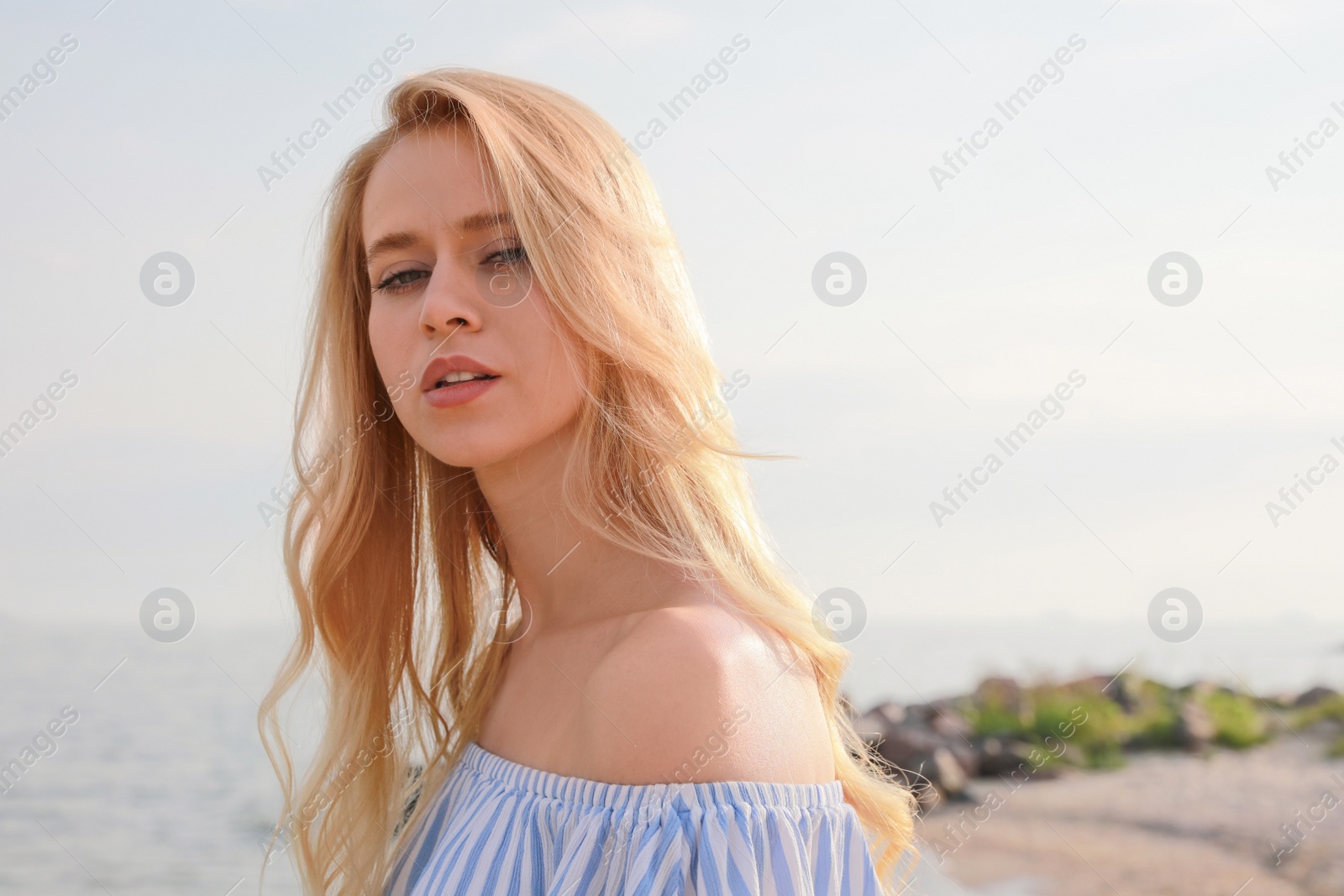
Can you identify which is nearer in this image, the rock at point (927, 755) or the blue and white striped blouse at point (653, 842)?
the blue and white striped blouse at point (653, 842)

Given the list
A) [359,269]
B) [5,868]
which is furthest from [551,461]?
[5,868]

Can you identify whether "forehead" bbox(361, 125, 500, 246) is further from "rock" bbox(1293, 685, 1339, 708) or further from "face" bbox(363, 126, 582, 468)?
"rock" bbox(1293, 685, 1339, 708)

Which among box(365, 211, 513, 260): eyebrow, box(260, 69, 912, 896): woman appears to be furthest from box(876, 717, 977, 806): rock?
box(365, 211, 513, 260): eyebrow

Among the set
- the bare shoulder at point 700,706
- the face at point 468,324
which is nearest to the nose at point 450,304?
the face at point 468,324

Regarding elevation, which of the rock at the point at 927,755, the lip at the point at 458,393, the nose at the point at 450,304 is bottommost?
the rock at the point at 927,755

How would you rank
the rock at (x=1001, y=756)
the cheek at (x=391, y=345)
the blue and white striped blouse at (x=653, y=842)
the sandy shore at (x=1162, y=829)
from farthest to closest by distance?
the rock at (x=1001, y=756)
the sandy shore at (x=1162, y=829)
the cheek at (x=391, y=345)
the blue and white striped blouse at (x=653, y=842)

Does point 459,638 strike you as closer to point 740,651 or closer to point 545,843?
point 545,843

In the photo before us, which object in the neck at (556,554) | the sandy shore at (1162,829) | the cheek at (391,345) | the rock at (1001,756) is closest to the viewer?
the neck at (556,554)

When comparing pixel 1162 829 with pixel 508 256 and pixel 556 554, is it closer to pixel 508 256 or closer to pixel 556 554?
pixel 556 554

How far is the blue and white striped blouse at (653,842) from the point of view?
108 cm

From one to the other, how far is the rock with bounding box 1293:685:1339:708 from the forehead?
9.77m

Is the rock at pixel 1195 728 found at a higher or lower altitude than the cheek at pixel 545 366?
higher

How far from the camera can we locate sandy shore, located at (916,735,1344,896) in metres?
6.92

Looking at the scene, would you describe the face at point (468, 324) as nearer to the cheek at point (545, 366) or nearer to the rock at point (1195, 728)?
the cheek at point (545, 366)
